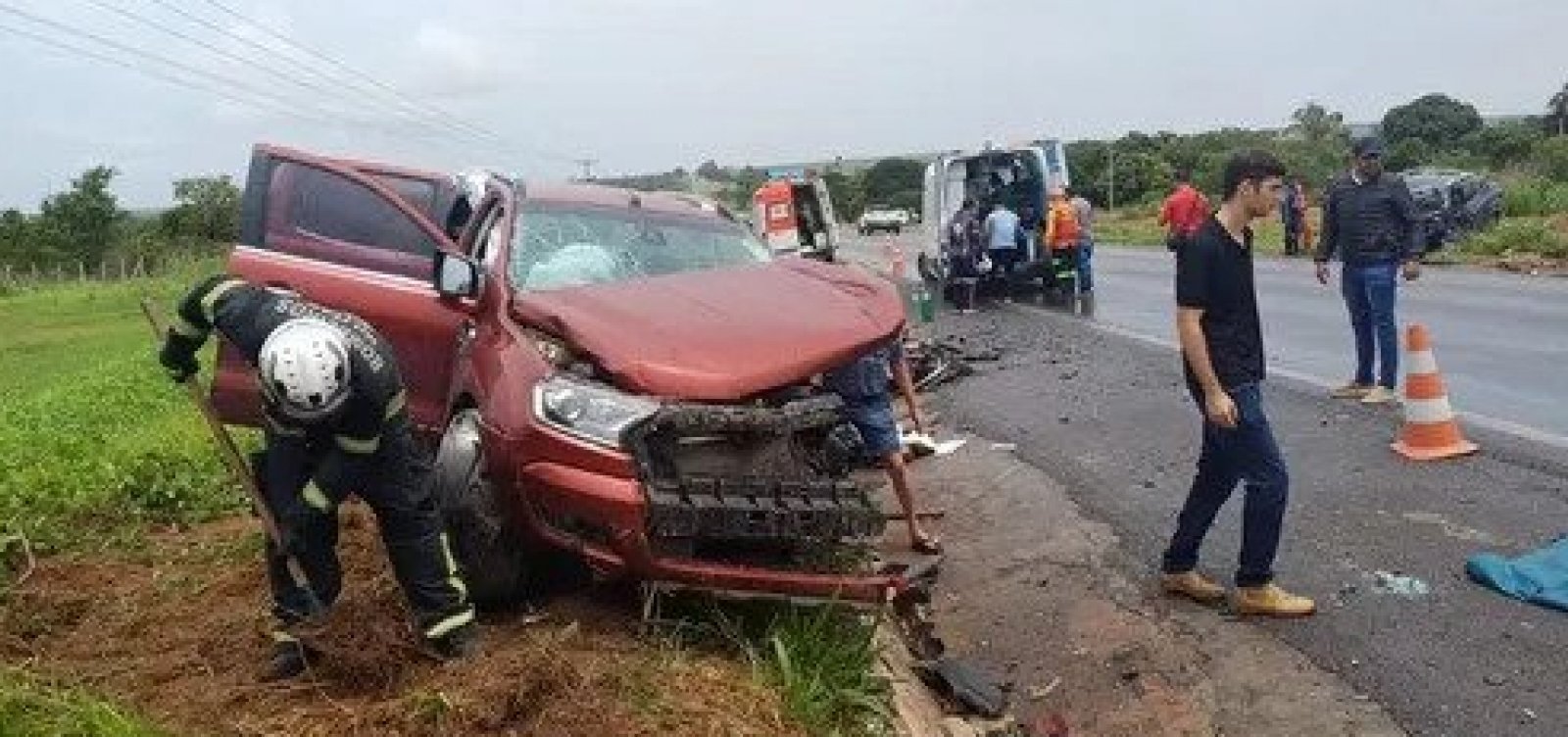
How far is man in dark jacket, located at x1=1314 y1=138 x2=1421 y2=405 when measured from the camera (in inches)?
378

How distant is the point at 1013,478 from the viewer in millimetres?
8414

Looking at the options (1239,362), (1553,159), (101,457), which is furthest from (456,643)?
(1553,159)

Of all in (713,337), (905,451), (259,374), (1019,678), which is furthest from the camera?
(905,451)

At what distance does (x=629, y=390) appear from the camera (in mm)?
4777

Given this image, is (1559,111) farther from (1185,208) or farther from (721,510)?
(721,510)

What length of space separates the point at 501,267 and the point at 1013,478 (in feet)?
12.4

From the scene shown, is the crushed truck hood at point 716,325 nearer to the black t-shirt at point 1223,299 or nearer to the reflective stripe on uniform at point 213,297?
the reflective stripe on uniform at point 213,297

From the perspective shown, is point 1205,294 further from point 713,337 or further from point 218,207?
point 218,207

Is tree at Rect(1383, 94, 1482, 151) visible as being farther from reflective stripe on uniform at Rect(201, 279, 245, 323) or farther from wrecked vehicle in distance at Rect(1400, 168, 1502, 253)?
reflective stripe on uniform at Rect(201, 279, 245, 323)

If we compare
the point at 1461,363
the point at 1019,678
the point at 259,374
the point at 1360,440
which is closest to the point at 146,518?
the point at 259,374

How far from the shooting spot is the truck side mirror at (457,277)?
5543mm

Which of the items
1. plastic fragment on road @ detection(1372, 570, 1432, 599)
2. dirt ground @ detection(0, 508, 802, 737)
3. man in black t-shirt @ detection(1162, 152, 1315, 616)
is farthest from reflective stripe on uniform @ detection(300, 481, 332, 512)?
plastic fragment on road @ detection(1372, 570, 1432, 599)

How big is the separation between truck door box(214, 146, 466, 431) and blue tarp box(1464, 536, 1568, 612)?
14.4 ft

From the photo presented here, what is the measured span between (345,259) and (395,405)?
2.43 meters
